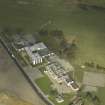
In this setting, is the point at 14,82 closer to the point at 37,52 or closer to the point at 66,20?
the point at 37,52

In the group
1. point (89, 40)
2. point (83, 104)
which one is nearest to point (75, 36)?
point (89, 40)

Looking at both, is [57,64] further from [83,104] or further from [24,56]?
[83,104]

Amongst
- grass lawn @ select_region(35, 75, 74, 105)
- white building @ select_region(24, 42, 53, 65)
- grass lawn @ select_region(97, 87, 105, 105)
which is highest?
white building @ select_region(24, 42, 53, 65)

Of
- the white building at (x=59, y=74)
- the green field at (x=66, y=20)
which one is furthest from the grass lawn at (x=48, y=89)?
the green field at (x=66, y=20)

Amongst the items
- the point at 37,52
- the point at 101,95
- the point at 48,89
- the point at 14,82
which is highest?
the point at 37,52

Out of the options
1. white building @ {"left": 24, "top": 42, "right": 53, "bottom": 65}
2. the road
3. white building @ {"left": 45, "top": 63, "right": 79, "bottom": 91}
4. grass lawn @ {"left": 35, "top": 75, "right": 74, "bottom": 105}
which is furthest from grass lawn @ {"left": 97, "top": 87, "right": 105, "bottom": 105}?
white building @ {"left": 24, "top": 42, "right": 53, "bottom": 65}

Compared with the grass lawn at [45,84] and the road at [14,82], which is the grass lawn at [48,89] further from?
the road at [14,82]

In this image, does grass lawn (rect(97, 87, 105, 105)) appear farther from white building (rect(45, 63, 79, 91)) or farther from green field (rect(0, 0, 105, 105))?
green field (rect(0, 0, 105, 105))

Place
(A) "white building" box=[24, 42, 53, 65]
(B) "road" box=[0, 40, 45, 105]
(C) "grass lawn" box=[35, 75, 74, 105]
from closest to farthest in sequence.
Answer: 1. (C) "grass lawn" box=[35, 75, 74, 105]
2. (B) "road" box=[0, 40, 45, 105]
3. (A) "white building" box=[24, 42, 53, 65]

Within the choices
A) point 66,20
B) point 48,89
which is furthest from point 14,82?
point 66,20
